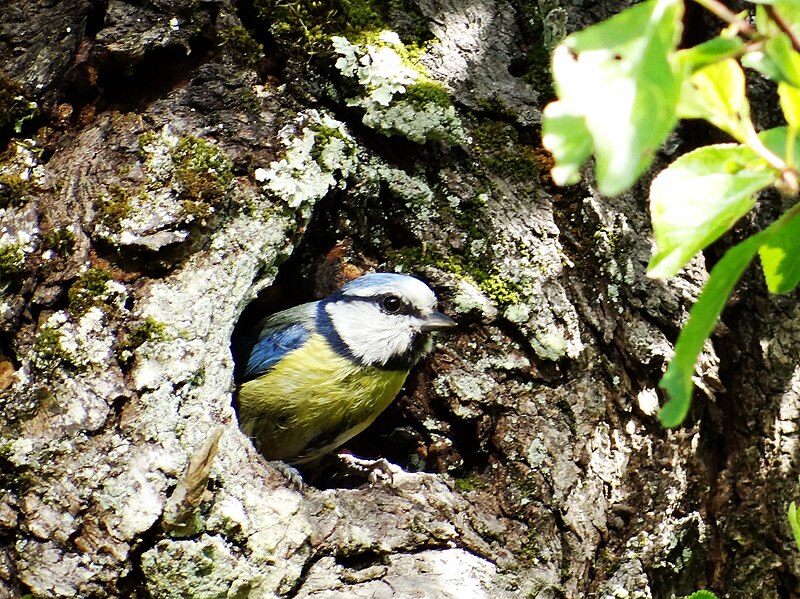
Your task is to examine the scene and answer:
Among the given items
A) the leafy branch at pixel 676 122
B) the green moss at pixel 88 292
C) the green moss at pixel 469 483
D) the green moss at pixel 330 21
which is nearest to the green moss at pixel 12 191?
the green moss at pixel 88 292

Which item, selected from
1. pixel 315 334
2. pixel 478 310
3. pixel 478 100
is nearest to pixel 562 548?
pixel 478 310

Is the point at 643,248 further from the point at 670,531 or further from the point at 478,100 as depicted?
the point at 670,531

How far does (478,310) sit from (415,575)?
0.79 meters

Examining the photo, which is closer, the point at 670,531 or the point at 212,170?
the point at 212,170

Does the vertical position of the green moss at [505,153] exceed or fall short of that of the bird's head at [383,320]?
it exceeds it

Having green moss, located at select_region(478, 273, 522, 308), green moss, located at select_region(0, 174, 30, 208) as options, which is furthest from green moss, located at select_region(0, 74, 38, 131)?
green moss, located at select_region(478, 273, 522, 308)

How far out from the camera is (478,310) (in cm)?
248

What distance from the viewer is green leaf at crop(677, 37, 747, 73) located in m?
0.69

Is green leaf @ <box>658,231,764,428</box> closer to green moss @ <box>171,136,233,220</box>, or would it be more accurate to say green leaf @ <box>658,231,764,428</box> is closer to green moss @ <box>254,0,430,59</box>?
green moss @ <box>171,136,233,220</box>

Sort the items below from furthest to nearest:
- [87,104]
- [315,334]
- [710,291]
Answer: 1. [315,334]
2. [87,104]
3. [710,291]

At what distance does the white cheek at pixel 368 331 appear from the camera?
9.23ft

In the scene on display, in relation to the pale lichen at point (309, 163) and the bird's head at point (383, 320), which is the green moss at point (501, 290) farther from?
the pale lichen at point (309, 163)

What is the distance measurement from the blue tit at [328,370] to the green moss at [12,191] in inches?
38.5

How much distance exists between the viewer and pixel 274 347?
2850 millimetres
